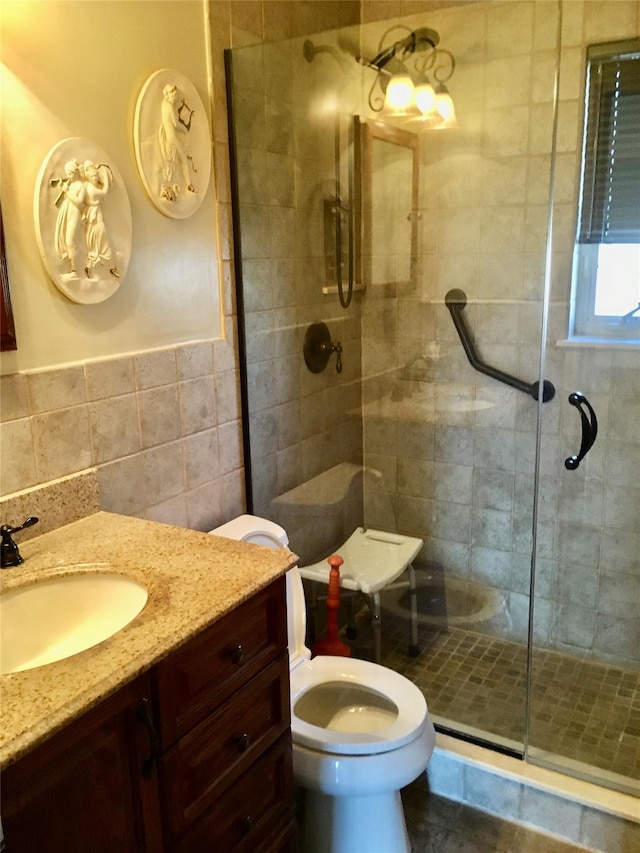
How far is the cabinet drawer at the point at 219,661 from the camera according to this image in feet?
3.63

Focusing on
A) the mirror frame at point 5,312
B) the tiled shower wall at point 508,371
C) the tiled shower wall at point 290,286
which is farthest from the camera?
the tiled shower wall at point 508,371

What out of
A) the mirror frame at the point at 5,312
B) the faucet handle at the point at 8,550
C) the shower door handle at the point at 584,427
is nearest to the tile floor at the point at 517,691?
the shower door handle at the point at 584,427

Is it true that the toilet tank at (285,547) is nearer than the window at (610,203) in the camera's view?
Yes

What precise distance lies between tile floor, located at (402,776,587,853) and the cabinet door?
1033 millimetres

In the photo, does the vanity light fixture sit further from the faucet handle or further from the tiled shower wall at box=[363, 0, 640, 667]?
the faucet handle

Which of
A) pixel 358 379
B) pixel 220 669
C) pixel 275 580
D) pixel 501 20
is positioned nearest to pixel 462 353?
pixel 358 379

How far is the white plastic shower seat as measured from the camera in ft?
8.00

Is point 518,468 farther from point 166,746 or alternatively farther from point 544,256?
point 166,746

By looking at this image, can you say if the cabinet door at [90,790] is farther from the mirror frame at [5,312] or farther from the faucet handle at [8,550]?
the mirror frame at [5,312]

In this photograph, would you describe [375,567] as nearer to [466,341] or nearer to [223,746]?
[466,341]

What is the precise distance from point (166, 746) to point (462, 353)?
180cm

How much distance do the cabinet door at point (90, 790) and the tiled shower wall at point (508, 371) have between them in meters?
1.72

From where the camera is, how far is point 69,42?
1461 mm

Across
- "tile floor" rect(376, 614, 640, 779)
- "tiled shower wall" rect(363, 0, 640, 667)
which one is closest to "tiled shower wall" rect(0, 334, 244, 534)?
"tiled shower wall" rect(363, 0, 640, 667)
